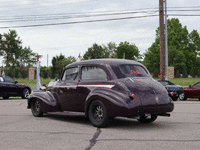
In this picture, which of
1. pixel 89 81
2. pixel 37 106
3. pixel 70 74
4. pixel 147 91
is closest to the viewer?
pixel 147 91

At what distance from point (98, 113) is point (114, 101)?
0.71m

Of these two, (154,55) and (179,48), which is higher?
(179,48)

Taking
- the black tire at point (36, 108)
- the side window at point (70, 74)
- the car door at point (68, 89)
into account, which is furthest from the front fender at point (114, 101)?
the black tire at point (36, 108)

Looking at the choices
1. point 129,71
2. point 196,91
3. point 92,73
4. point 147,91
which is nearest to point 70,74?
point 92,73

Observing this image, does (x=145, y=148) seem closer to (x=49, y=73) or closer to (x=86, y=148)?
(x=86, y=148)

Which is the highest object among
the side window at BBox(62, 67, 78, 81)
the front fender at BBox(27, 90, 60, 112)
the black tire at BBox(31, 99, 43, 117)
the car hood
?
the side window at BBox(62, 67, 78, 81)

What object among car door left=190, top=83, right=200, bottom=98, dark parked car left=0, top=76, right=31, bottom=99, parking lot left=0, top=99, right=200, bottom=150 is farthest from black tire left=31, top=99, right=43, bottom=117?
car door left=190, top=83, right=200, bottom=98

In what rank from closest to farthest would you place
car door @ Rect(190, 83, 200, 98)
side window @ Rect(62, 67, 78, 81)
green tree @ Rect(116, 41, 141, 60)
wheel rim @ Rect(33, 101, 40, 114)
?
side window @ Rect(62, 67, 78, 81)
wheel rim @ Rect(33, 101, 40, 114)
car door @ Rect(190, 83, 200, 98)
green tree @ Rect(116, 41, 141, 60)

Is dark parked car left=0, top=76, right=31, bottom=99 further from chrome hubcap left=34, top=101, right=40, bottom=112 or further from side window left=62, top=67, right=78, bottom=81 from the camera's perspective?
side window left=62, top=67, right=78, bottom=81

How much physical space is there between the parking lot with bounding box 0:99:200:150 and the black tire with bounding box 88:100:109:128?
7.0 inches

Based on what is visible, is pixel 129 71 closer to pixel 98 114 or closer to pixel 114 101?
pixel 114 101

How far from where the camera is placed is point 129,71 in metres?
7.80

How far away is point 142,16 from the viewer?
27172mm

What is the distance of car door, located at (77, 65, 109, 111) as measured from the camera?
770 cm
